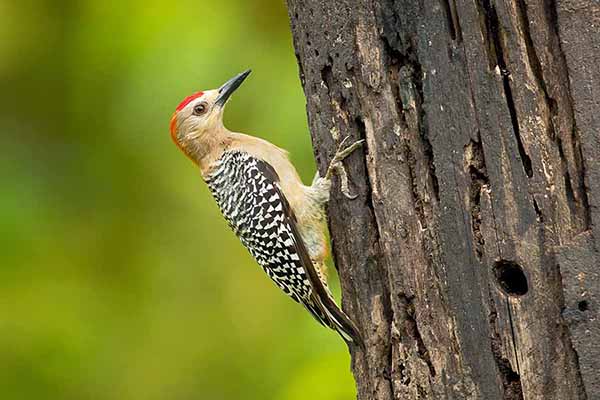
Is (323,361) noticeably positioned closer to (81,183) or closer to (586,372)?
(81,183)

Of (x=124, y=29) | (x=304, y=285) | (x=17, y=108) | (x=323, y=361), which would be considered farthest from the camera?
(x=17, y=108)

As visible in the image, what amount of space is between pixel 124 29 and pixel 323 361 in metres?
2.65

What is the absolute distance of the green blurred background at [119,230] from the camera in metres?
7.63

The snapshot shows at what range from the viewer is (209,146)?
22.4 ft

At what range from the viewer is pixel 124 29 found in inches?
292

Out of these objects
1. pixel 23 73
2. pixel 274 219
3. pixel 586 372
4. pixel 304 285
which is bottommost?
pixel 586 372

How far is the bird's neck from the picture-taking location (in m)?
6.76

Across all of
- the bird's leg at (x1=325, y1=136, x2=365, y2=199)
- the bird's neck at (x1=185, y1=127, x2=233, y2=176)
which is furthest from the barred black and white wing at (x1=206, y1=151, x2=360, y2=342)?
the bird's leg at (x1=325, y1=136, x2=365, y2=199)

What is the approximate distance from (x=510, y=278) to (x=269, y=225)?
6.71 feet

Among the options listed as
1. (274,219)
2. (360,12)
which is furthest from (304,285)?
(360,12)

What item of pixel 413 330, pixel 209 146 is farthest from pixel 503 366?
pixel 209 146

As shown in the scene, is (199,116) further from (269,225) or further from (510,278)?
(510,278)

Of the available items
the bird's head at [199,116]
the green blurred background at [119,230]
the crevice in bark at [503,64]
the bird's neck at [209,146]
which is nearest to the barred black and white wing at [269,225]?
the bird's neck at [209,146]

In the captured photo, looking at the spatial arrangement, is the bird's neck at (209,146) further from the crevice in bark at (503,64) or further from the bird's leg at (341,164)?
the crevice in bark at (503,64)
